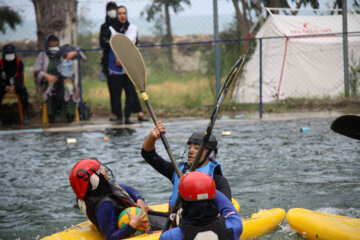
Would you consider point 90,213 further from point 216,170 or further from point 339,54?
point 339,54

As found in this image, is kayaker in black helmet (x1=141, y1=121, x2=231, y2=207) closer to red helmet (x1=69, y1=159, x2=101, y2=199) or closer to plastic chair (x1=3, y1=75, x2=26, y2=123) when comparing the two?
red helmet (x1=69, y1=159, x2=101, y2=199)

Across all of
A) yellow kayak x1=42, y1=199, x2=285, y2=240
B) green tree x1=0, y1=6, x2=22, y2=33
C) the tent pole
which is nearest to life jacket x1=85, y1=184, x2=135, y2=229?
Result: yellow kayak x1=42, y1=199, x2=285, y2=240

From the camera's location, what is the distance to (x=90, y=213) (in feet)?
12.9

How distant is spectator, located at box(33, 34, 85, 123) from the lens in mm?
11047

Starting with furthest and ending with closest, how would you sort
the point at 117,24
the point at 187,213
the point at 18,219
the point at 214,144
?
the point at 117,24 < the point at 18,219 < the point at 214,144 < the point at 187,213

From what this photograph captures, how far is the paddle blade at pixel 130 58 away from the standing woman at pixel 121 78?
503 centimetres

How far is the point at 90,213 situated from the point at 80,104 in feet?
25.2

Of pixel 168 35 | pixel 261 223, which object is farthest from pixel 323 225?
pixel 168 35

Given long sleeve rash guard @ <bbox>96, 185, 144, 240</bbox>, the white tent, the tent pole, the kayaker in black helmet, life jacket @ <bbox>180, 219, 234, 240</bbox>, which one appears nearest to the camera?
life jacket @ <bbox>180, 219, 234, 240</bbox>

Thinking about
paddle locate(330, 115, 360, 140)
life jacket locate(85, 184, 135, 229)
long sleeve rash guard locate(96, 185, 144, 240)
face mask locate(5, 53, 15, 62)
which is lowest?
long sleeve rash guard locate(96, 185, 144, 240)

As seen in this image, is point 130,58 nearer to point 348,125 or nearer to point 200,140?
point 200,140

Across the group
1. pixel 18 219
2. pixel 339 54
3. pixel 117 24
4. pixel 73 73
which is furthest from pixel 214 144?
pixel 339 54

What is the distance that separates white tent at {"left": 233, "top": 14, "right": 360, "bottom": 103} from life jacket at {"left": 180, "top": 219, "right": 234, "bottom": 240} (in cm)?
929

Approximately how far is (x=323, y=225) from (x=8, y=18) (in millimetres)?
10231
